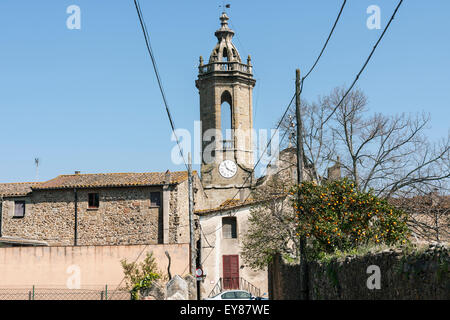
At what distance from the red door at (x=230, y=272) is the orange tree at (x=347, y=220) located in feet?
57.5

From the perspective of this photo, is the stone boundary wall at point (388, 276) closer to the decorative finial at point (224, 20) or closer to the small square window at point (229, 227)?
the small square window at point (229, 227)

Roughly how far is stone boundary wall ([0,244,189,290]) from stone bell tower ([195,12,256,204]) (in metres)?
13.0

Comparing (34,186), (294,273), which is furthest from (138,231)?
(294,273)

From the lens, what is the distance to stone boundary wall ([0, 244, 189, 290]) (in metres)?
30.2

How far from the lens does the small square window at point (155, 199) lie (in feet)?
120

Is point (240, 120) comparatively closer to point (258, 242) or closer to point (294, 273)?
point (258, 242)

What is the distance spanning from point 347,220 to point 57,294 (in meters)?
18.1

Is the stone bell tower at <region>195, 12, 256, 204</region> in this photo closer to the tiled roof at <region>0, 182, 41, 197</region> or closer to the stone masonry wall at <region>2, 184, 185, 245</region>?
the stone masonry wall at <region>2, 184, 185, 245</region>

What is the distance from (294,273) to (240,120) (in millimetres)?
25643

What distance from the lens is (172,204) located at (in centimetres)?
3631

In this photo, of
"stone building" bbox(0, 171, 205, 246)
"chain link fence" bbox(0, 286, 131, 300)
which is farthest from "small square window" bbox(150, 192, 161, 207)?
"chain link fence" bbox(0, 286, 131, 300)

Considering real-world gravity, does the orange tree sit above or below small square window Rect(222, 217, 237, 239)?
below

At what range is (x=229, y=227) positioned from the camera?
3481 cm

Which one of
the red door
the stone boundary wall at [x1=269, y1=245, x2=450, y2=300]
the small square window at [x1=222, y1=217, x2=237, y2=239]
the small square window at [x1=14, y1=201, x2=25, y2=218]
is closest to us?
the stone boundary wall at [x1=269, y1=245, x2=450, y2=300]
